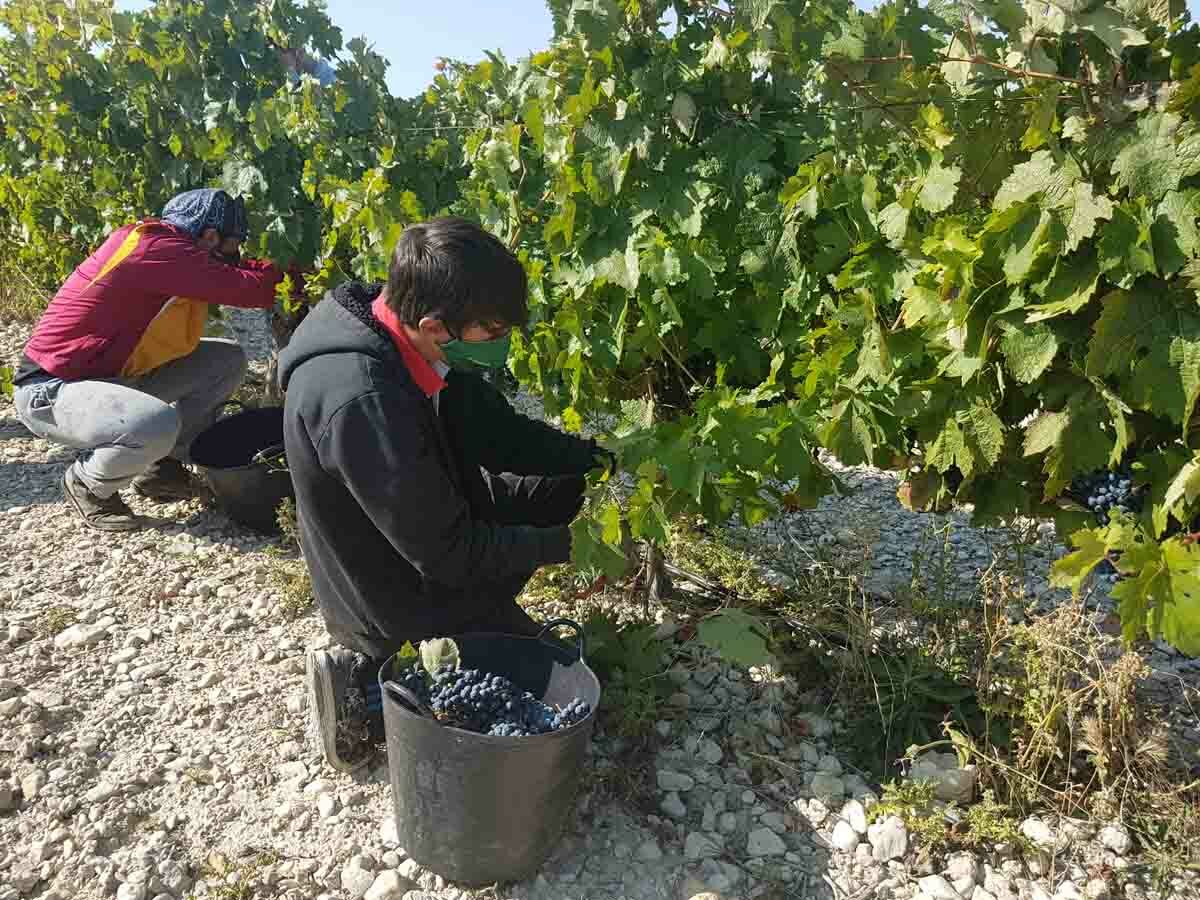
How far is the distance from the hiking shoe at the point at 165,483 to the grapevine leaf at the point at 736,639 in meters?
2.51

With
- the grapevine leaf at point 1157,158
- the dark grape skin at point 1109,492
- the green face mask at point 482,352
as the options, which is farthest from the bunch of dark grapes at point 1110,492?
the green face mask at point 482,352

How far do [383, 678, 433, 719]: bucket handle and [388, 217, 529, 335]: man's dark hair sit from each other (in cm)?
77

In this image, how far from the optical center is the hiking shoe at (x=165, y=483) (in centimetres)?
402

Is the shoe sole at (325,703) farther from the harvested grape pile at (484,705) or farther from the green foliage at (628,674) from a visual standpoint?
the green foliage at (628,674)

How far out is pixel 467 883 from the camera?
2.11 meters

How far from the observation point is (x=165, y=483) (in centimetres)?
402

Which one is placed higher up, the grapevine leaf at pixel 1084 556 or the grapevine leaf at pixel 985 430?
the grapevine leaf at pixel 985 430

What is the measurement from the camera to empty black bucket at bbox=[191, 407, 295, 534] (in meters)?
3.63

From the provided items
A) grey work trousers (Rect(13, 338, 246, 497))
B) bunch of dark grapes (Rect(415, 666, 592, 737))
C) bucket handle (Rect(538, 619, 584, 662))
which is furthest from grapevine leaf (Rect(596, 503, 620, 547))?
grey work trousers (Rect(13, 338, 246, 497))

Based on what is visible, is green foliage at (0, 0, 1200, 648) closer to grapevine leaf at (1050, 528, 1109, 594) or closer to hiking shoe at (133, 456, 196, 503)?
grapevine leaf at (1050, 528, 1109, 594)

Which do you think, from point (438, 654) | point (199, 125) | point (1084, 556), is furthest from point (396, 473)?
point (199, 125)

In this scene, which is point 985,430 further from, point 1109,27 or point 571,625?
point 571,625

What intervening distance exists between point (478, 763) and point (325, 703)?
571 millimetres

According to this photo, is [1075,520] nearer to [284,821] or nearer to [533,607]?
[533,607]
